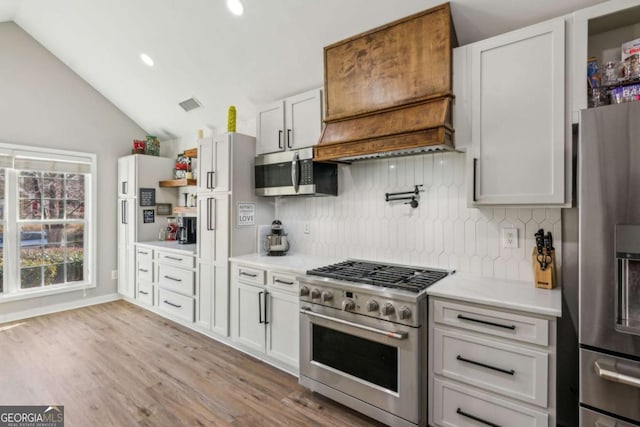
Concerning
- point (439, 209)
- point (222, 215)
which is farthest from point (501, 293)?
point (222, 215)

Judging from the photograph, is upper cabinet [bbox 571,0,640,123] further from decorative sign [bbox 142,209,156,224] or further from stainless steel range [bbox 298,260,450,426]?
decorative sign [bbox 142,209,156,224]

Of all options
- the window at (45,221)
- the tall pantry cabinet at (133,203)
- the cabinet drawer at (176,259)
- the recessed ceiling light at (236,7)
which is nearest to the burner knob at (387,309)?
the cabinet drawer at (176,259)

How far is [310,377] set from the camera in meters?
2.38

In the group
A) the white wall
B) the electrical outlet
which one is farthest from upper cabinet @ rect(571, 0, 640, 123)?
the white wall

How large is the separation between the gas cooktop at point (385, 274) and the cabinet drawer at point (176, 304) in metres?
1.90

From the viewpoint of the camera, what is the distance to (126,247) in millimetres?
4707

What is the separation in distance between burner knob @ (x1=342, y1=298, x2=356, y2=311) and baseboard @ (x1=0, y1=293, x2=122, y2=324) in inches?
168

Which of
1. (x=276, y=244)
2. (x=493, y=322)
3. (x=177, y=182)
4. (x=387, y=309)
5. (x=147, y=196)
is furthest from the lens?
(x=147, y=196)

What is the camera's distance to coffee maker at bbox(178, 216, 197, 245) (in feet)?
14.2

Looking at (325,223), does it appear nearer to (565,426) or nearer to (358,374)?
(358,374)

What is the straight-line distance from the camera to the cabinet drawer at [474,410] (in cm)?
164

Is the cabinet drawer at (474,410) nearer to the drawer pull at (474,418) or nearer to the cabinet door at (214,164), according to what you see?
the drawer pull at (474,418)

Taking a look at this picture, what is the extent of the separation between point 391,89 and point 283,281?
1683 millimetres

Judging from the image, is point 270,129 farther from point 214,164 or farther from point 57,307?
point 57,307
